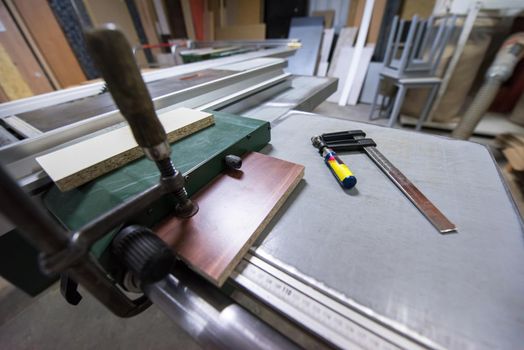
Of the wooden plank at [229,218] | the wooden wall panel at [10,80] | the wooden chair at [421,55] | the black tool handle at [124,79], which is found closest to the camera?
the black tool handle at [124,79]

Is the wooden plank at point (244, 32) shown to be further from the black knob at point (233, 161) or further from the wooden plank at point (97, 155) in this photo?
the black knob at point (233, 161)

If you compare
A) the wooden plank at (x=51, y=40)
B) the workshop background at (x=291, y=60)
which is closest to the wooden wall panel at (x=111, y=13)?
the workshop background at (x=291, y=60)

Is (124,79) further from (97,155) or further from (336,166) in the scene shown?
(336,166)

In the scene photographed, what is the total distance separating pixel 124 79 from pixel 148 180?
26 cm

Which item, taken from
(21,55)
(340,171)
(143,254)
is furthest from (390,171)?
(21,55)

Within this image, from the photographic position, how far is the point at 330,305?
341 millimetres

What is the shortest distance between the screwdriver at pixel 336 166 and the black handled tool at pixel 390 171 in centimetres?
2

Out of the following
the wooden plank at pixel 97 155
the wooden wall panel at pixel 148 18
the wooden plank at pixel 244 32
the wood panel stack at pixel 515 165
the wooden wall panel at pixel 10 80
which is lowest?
the wood panel stack at pixel 515 165

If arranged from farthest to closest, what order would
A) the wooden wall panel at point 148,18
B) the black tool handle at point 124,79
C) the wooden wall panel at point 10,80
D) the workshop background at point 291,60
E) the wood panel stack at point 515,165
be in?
the wooden wall panel at point 148,18, the wooden wall panel at point 10,80, the wood panel stack at point 515,165, the workshop background at point 291,60, the black tool handle at point 124,79

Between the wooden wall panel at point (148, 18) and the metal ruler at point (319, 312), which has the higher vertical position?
the wooden wall panel at point (148, 18)

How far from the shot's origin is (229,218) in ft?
1.43

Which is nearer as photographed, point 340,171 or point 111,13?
point 340,171

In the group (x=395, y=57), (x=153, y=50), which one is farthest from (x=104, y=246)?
A: (x=153, y=50)

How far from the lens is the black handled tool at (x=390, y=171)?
0.45m
